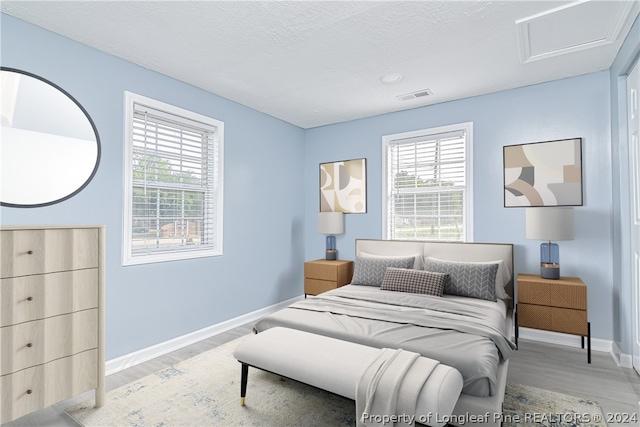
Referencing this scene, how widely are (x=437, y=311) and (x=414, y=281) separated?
2.06 ft

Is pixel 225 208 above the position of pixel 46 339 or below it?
above

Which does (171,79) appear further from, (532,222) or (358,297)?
(532,222)

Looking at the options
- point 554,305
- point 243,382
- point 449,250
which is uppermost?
point 449,250

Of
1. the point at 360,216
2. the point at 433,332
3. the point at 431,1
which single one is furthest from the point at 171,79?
the point at 433,332

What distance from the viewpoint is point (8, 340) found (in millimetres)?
1814

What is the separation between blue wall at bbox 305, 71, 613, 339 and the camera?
10.1 ft

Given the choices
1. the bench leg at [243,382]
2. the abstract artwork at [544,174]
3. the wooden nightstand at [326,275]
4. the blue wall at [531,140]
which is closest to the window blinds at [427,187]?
the blue wall at [531,140]

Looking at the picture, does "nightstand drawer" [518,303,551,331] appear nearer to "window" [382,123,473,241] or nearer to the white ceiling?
"window" [382,123,473,241]

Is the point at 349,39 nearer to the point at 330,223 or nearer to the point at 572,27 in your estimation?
the point at 572,27

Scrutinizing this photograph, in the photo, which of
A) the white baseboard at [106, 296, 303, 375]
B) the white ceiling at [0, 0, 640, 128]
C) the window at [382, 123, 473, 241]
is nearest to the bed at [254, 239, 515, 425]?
the window at [382, 123, 473, 241]

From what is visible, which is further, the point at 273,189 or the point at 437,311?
the point at 273,189

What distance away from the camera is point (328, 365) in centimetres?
184

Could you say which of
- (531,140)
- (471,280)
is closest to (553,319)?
(471,280)

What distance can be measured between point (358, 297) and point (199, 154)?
2.28 metres
